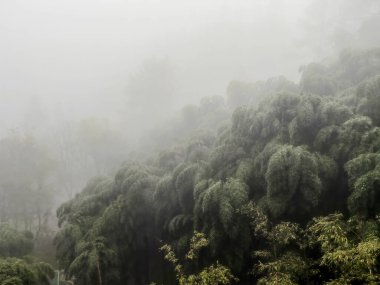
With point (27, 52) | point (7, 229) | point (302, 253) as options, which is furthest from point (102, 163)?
point (27, 52)

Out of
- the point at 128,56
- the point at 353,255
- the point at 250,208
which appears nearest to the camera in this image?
the point at 353,255

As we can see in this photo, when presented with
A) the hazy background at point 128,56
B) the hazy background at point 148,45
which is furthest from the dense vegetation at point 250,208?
the hazy background at point 148,45

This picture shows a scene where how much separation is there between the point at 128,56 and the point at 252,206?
68.8m

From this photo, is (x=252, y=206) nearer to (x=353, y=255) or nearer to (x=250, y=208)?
(x=250, y=208)

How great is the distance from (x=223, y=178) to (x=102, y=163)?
78.3 ft

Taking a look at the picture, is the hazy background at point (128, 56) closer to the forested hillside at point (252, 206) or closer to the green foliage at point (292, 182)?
the forested hillside at point (252, 206)

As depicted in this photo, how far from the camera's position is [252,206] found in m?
9.73

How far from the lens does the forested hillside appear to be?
8.79m

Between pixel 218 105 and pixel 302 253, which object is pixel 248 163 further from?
pixel 218 105

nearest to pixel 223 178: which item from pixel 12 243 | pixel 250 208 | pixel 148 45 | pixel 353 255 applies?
pixel 250 208

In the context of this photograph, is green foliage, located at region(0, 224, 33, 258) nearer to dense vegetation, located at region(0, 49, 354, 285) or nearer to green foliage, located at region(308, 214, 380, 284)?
dense vegetation, located at region(0, 49, 354, 285)

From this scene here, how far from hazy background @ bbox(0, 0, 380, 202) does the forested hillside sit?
1891 cm

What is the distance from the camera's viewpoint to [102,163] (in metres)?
35.0

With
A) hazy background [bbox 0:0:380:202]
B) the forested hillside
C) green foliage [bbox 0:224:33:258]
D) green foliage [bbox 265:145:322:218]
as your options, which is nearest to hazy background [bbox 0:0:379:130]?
hazy background [bbox 0:0:380:202]
